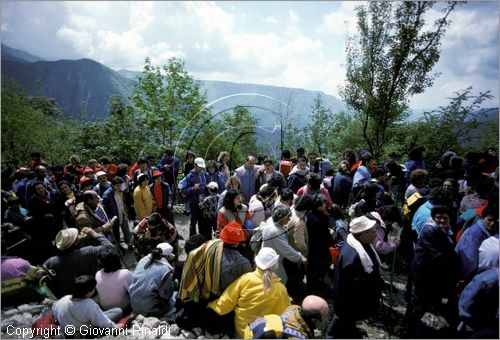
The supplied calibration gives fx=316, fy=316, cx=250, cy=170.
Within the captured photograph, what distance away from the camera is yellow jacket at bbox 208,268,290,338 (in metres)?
3.61

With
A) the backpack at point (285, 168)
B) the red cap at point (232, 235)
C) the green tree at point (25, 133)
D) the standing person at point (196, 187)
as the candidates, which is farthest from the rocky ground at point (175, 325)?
the green tree at point (25, 133)

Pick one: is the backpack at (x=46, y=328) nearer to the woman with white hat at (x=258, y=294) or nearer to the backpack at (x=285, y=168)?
the woman with white hat at (x=258, y=294)

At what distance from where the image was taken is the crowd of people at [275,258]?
3572 millimetres

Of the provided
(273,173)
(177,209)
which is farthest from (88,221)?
(177,209)

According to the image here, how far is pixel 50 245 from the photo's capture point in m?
6.02

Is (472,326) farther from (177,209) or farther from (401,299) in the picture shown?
(177,209)

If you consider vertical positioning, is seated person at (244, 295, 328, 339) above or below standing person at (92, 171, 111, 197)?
below

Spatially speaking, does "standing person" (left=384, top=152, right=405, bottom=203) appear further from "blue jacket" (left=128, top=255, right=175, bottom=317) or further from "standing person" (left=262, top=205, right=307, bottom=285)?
"blue jacket" (left=128, top=255, right=175, bottom=317)

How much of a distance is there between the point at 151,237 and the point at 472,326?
14.6ft

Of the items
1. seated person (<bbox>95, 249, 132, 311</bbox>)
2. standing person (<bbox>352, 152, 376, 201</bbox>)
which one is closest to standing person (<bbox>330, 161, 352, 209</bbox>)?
standing person (<bbox>352, 152, 376, 201</bbox>)

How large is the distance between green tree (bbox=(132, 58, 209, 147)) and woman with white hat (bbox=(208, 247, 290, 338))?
A: 427 inches

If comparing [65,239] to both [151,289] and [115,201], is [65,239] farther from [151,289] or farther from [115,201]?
[115,201]

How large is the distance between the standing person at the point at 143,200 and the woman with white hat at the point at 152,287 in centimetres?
244

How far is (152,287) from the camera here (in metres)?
4.29
